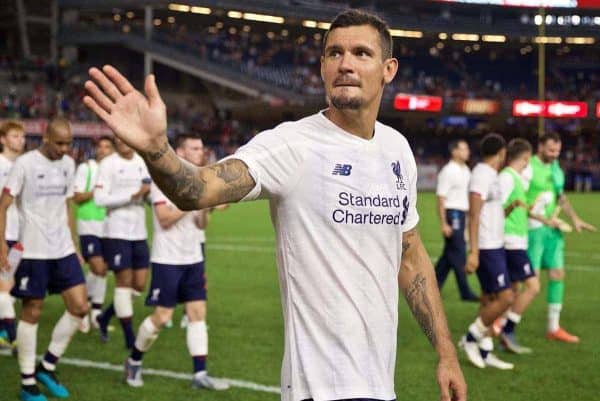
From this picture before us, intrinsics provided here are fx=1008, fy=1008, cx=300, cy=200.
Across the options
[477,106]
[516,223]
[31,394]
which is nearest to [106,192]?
[31,394]

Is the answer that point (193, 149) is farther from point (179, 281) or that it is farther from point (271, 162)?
point (271, 162)

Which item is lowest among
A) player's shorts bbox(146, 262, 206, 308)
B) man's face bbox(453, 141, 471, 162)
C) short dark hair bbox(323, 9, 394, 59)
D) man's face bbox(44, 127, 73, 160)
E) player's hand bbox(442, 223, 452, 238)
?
player's shorts bbox(146, 262, 206, 308)

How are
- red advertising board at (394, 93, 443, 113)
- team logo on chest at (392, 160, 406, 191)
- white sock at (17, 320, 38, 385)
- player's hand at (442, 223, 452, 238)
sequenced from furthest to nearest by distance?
red advertising board at (394, 93, 443, 113)
player's hand at (442, 223, 452, 238)
white sock at (17, 320, 38, 385)
team logo on chest at (392, 160, 406, 191)

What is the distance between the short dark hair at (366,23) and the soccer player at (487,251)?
5.83 meters

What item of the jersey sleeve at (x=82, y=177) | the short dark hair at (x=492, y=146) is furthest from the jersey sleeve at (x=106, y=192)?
the short dark hair at (x=492, y=146)

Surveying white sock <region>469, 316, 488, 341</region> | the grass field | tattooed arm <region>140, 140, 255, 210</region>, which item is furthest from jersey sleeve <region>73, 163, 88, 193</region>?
tattooed arm <region>140, 140, 255, 210</region>

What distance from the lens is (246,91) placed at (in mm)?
59031

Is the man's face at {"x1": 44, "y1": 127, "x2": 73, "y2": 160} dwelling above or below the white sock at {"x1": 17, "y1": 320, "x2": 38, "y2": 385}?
above

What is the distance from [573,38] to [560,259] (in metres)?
59.0

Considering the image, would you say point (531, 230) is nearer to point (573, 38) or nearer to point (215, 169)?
point (215, 169)

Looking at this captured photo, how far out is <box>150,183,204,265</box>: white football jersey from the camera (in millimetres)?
8930

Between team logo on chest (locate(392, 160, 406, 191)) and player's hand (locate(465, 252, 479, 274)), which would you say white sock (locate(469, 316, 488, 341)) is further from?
team logo on chest (locate(392, 160, 406, 191))

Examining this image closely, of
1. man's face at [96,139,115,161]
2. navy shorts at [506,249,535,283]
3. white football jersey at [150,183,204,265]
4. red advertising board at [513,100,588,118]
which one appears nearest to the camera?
white football jersey at [150,183,204,265]

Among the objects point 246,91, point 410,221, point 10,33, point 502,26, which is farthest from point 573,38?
point 410,221
